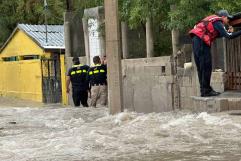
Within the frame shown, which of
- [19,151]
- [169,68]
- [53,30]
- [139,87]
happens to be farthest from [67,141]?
[53,30]

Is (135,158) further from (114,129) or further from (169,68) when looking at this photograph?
(169,68)

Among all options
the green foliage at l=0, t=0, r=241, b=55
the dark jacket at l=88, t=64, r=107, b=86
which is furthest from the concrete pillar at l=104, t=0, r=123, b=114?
the dark jacket at l=88, t=64, r=107, b=86

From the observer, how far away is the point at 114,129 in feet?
30.6

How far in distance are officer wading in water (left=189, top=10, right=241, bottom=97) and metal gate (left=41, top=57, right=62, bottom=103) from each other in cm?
1167

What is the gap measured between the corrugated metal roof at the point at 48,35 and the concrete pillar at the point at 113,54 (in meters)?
10.7

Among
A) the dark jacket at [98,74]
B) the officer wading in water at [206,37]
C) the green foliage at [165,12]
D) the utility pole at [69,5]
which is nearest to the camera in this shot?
the officer wading in water at [206,37]

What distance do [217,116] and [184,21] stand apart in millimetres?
2841

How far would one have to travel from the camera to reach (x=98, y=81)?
13984 mm

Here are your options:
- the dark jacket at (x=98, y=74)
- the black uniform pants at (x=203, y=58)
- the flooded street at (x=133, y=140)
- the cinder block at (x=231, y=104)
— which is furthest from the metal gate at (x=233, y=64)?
the dark jacket at (x=98, y=74)

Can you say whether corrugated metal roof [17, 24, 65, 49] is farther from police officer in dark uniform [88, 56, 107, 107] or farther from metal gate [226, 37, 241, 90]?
metal gate [226, 37, 241, 90]

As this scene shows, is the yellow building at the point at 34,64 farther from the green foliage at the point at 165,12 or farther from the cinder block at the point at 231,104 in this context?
the cinder block at the point at 231,104

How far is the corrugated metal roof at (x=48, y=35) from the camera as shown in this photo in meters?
22.3

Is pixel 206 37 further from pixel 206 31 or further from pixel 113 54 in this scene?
pixel 113 54

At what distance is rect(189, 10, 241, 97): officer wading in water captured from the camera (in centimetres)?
910
